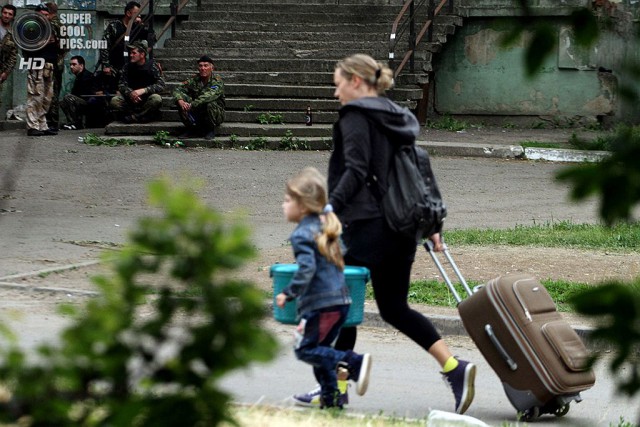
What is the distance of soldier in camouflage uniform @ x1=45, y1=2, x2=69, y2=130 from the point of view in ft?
61.6

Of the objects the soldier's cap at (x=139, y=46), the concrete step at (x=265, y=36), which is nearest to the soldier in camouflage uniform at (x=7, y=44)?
the soldier's cap at (x=139, y=46)

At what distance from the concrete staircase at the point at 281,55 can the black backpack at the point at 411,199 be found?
1163 centimetres

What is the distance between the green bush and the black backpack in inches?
143

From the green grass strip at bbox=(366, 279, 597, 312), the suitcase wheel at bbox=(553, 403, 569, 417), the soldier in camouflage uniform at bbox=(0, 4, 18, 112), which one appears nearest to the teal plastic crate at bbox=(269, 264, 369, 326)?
the suitcase wheel at bbox=(553, 403, 569, 417)

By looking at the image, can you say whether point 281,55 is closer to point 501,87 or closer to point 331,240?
point 501,87

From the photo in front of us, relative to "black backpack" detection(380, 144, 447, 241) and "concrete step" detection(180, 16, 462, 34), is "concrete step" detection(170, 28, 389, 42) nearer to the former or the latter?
"concrete step" detection(180, 16, 462, 34)

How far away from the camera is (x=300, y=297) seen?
19.2 feet

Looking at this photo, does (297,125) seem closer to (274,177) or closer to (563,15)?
(274,177)

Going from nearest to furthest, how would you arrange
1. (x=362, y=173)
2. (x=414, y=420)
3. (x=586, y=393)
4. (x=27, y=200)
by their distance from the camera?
(x=414, y=420) < (x=362, y=173) < (x=586, y=393) < (x=27, y=200)

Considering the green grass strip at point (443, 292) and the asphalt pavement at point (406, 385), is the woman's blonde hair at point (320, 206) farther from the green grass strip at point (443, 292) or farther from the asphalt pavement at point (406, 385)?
the green grass strip at point (443, 292)

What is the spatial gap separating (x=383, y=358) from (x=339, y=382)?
59.7 inches

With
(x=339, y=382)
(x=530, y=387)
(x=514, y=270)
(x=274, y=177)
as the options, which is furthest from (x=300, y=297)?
(x=274, y=177)

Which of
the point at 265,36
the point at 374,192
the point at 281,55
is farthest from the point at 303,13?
the point at 374,192

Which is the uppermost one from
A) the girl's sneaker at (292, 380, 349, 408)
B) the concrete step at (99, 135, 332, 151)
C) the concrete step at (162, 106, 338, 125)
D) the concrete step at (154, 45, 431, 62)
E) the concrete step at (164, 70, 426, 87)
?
the concrete step at (154, 45, 431, 62)
